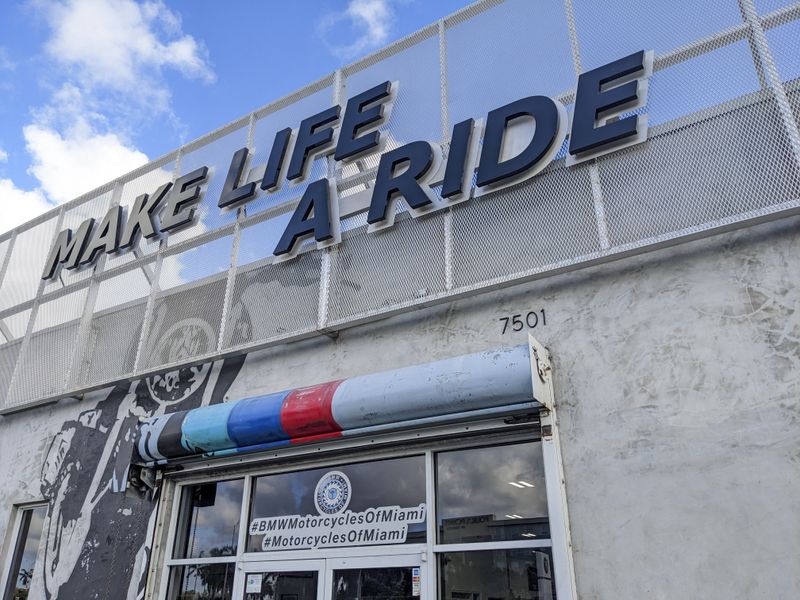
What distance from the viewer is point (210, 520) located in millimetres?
6949

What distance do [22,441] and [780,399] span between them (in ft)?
30.8

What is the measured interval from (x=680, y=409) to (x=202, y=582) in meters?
4.99

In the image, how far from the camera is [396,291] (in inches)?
256

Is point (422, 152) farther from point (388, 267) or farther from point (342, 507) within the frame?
point (342, 507)

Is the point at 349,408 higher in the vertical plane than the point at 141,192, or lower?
lower

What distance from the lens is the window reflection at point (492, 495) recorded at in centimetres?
513

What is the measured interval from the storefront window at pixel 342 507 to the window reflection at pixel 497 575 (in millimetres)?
391

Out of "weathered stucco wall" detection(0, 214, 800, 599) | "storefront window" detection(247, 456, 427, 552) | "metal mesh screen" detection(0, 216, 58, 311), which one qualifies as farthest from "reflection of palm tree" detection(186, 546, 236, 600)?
"metal mesh screen" detection(0, 216, 58, 311)

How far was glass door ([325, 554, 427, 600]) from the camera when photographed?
5.34m

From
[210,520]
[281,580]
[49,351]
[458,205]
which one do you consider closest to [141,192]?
[49,351]

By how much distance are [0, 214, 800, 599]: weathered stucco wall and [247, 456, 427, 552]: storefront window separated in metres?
1.32

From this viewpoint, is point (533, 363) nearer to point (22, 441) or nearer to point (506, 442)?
point (506, 442)

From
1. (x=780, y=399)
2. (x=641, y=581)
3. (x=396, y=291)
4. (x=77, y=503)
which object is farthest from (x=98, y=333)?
(x=780, y=399)

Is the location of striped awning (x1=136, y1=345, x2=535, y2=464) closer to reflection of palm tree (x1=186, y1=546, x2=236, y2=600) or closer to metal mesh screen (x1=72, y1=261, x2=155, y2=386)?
reflection of palm tree (x1=186, y1=546, x2=236, y2=600)
